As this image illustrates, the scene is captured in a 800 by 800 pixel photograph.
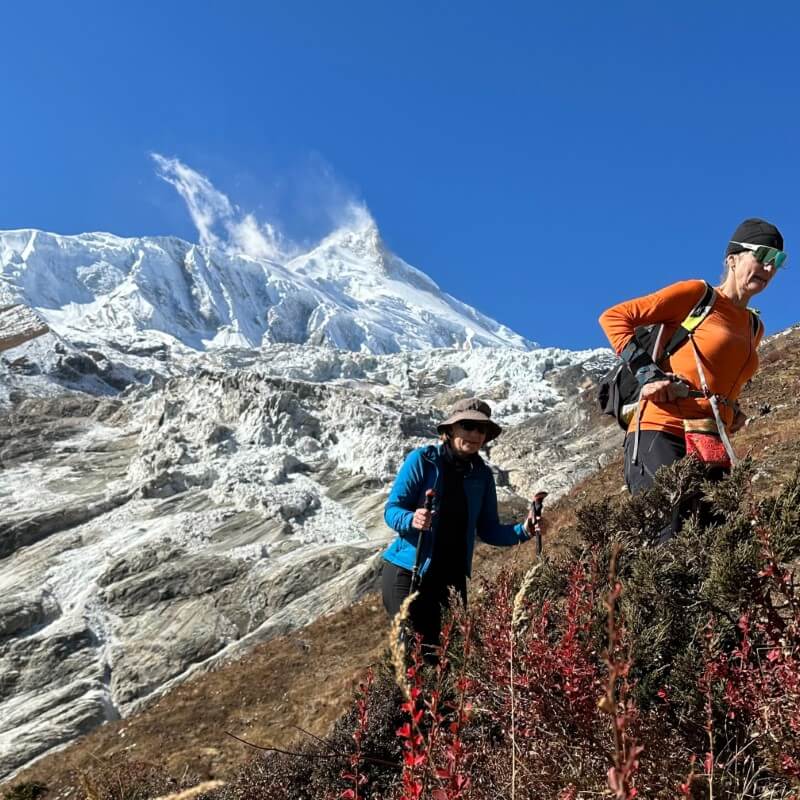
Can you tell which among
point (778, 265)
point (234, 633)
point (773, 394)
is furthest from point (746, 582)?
point (234, 633)

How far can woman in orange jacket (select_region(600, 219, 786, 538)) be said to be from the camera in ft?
10.8

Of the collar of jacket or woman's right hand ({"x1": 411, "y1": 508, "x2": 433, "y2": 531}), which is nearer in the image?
woman's right hand ({"x1": 411, "y1": 508, "x2": 433, "y2": 531})

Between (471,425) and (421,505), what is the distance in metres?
0.65

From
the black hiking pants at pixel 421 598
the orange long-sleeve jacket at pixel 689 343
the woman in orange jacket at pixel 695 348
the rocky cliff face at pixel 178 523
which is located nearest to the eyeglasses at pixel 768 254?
the woman in orange jacket at pixel 695 348

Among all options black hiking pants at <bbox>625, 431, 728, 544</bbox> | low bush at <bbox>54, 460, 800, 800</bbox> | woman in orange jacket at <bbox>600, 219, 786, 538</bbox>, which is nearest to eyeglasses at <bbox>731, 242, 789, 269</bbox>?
woman in orange jacket at <bbox>600, 219, 786, 538</bbox>

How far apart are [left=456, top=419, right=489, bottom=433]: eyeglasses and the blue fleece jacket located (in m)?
0.23

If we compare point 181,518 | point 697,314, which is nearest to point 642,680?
point 697,314

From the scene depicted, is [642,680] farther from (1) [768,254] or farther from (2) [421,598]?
(1) [768,254]

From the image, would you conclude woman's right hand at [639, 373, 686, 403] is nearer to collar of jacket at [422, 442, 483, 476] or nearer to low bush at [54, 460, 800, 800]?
low bush at [54, 460, 800, 800]

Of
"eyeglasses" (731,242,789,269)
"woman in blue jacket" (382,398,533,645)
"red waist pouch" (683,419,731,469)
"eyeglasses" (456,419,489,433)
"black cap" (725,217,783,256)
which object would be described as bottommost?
"woman in blue jacket" (382,398,533,645)

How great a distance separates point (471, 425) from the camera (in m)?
4.01

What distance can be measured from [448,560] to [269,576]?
20555mm

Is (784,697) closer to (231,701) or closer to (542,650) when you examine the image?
(542,650)

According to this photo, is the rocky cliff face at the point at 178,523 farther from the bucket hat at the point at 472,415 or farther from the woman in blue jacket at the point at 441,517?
the bucket hat at the point at 472,415
